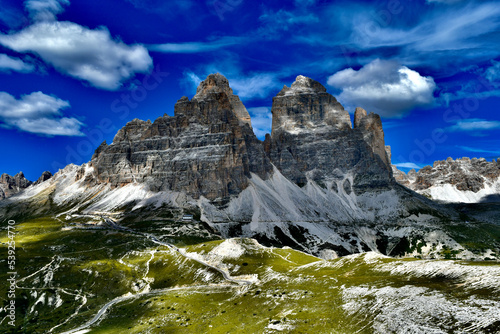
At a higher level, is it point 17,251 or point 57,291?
point 17,251

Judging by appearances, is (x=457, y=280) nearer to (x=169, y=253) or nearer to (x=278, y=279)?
(x=278, y=279)

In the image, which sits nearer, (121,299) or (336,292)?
(336,292)

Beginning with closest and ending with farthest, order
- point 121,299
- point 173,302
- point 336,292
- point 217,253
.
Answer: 1. point 336,292
2. point 173,302
3. point 121,299
4. point 217,253

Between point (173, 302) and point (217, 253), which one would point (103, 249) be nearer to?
point (217, 253)

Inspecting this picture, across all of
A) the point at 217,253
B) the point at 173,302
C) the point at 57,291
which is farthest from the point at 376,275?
the point at 57,291

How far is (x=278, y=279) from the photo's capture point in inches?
3684

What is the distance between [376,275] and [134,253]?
120 metres

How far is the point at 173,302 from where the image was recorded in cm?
9169

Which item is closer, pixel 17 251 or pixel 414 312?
pixel 414 312

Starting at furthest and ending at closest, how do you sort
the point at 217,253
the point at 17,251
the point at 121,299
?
the point at 17,251 → the point at 217,253 → the point at 121,299

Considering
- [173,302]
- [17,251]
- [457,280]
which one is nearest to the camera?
[457,280]

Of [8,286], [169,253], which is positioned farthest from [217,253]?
[8,286]

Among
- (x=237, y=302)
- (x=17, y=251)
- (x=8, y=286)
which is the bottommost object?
(x=237, y=302)

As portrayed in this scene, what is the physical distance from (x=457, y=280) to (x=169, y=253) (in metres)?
122
